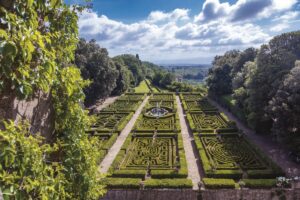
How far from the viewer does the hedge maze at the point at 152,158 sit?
13969 mm

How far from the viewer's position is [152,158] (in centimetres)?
1756

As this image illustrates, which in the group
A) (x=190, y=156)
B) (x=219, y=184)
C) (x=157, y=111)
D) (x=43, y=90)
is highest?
(x=43, y=90)

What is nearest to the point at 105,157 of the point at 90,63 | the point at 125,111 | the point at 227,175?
the point at 227,175

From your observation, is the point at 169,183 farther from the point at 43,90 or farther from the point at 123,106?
the point at 123,106

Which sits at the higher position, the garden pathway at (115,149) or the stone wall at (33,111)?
the stone wall at (33,111)

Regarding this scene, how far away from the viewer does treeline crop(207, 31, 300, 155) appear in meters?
16.3

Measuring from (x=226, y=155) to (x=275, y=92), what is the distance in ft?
23.5

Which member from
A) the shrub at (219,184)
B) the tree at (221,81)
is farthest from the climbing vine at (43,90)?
the tree at (221,81)

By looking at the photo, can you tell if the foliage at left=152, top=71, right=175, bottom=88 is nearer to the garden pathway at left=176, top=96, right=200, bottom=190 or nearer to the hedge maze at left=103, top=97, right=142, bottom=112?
the hedge maze at left=103, top=97, right=142, bottom=112

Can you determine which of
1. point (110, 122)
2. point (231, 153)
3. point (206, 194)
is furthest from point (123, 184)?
point (110, 122)

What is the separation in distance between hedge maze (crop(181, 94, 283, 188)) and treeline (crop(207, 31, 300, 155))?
2041 millimetres

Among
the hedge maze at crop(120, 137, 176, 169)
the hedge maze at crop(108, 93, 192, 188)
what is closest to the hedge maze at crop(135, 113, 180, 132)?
the hedge maze at crop(108, 93, 192, 188)

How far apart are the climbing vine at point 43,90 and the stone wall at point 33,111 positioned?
0.09m

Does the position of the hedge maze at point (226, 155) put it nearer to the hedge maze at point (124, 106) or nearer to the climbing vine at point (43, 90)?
the hedge maze at point (124, 106)
